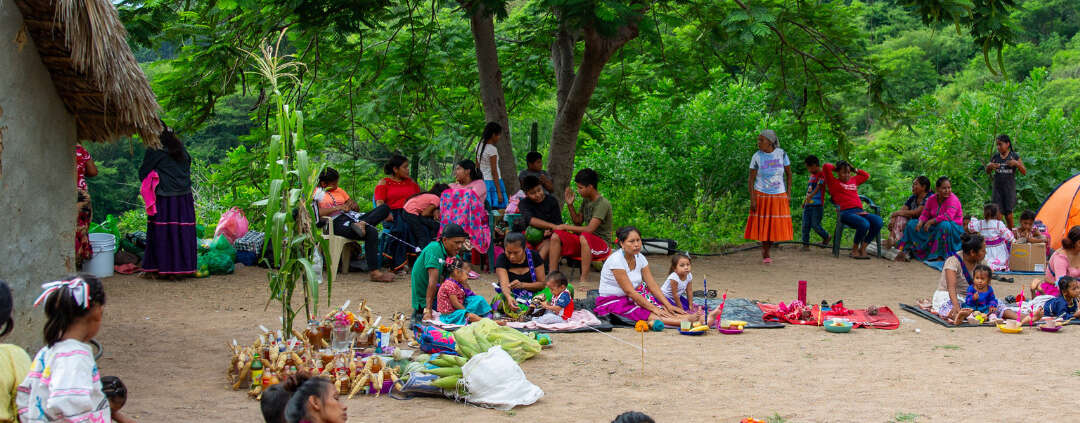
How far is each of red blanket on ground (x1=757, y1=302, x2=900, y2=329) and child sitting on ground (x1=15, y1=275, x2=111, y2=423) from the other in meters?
5.71

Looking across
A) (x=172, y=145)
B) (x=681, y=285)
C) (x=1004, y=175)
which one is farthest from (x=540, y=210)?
(x=1004, y=175)

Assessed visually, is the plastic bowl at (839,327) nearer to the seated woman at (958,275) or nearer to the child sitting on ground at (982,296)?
the seated woman at (958,275)

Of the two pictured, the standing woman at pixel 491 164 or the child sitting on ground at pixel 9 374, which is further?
the standing woman at pixel 491 164

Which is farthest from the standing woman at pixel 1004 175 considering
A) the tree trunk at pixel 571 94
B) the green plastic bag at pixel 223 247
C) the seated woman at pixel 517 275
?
the green plastic bag at pixel 223 247

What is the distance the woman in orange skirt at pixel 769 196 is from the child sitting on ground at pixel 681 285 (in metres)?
3.51

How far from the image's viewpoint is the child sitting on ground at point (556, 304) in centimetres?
715

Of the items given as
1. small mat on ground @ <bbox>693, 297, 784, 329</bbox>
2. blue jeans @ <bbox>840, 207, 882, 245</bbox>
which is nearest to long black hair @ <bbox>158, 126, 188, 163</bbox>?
small mat on ground @ <bbox>693, 297, 784, 329</bbox>

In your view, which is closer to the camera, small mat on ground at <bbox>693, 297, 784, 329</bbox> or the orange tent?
small mat on ground at <bbox>693, 297, 784, 329</bbox>

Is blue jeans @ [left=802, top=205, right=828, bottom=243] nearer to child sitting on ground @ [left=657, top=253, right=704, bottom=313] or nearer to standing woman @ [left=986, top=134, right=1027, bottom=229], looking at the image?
standing woman @ [left=986, top=134, right=1027, bottom=229]

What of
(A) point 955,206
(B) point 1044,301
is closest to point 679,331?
(B) point 1044,301

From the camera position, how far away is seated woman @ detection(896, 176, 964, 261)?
35.4 feet

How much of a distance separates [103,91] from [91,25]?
17.6 inches

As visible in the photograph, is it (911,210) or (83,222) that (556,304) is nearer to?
(83,222)

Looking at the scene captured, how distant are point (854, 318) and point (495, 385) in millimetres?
3850
